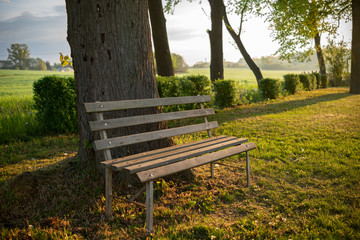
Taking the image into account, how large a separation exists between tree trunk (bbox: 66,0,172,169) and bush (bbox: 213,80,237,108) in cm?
693

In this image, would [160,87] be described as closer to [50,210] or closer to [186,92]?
[186,92]

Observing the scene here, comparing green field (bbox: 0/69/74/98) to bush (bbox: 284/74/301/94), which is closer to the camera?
green field (bbox: 0/69/74/98)

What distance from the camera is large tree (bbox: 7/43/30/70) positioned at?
26.5m

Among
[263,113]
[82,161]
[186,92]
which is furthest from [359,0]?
[82,161]

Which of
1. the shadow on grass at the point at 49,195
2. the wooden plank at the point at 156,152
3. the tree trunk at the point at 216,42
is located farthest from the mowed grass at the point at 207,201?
the tree trunk at the point at 216,42

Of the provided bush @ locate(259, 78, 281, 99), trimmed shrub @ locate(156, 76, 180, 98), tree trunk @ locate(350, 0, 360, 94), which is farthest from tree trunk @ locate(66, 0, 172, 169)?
tree trunk @ locate(350, 0, 360, 94)

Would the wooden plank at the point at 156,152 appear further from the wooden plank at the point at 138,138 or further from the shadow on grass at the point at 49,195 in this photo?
the shadow on grass at the point at 49,195

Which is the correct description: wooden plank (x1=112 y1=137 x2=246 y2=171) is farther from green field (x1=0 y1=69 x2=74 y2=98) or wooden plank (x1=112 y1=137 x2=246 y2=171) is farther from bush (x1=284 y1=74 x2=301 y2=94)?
bush (x1=284 y1=74 x2=301 y2=94)

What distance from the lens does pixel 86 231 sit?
8.45 feet

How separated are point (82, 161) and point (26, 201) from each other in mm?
794

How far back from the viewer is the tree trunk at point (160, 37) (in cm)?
944

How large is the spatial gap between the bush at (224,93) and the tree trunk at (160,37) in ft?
6.36

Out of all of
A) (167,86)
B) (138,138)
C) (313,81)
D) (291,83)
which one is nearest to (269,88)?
(291,83)

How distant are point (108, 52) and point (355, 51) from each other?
1818cm
